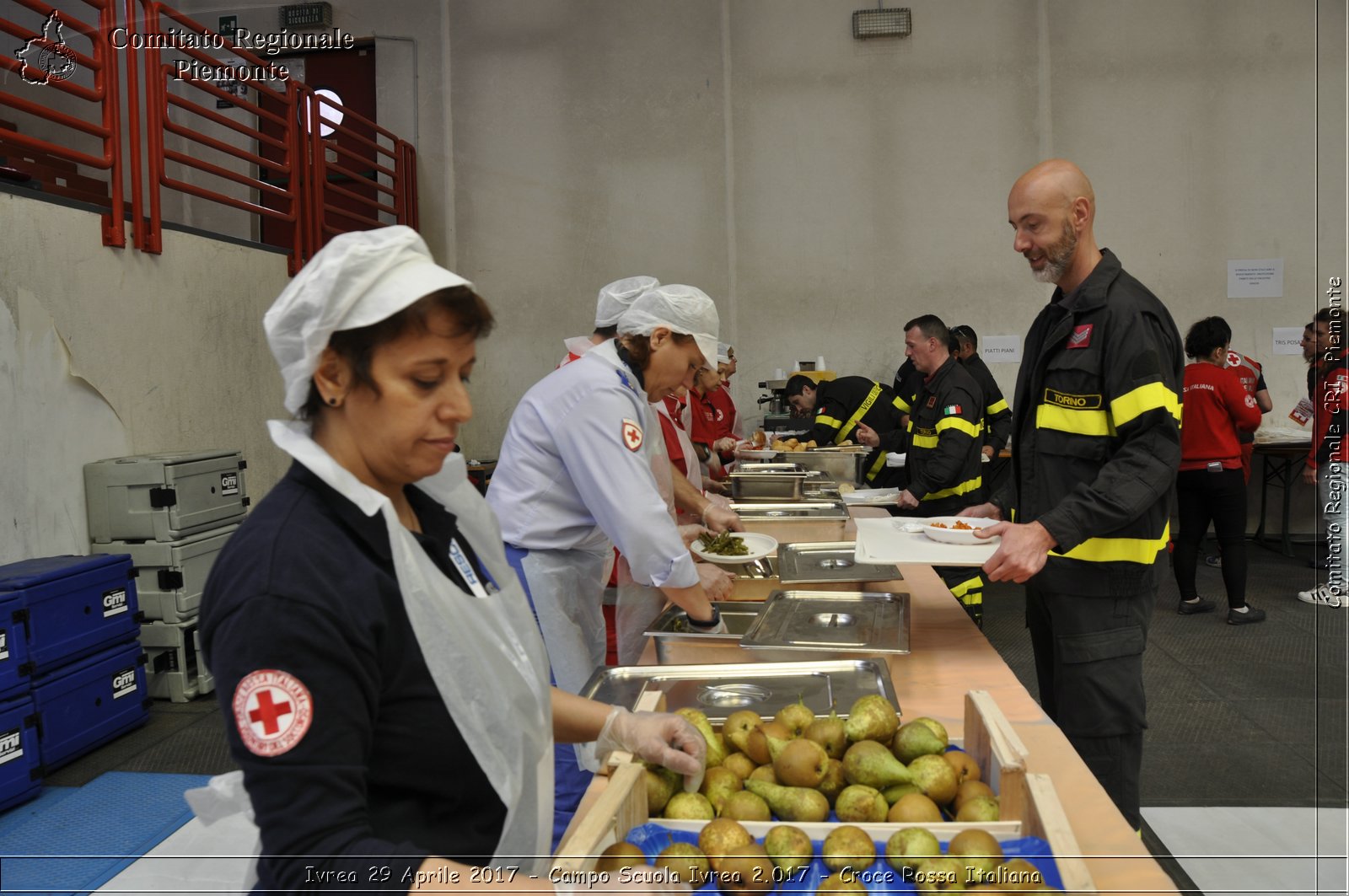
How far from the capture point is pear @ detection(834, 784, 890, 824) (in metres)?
1.20

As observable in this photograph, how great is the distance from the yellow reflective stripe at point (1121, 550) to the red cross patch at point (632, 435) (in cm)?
101

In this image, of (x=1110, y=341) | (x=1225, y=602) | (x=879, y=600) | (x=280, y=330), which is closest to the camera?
(x=280, y=330)

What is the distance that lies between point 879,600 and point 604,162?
699cm

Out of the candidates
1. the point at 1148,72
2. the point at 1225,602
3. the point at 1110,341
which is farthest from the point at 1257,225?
the point at 1110,341

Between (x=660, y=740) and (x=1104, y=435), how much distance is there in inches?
54.4

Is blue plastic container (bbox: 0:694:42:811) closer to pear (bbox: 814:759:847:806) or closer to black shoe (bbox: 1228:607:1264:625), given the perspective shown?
pear (bbox: 814:759:847:806)

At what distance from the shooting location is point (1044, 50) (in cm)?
798

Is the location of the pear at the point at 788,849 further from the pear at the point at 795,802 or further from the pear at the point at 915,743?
the pear at the point at 915,743

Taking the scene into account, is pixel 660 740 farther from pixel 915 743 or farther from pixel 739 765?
pixel 915 743

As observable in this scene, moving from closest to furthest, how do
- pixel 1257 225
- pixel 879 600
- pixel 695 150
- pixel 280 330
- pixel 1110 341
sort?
pixel 280 330, pixel 1110 341, pixel 879 600, pixel 1257 225, pixel 695 150

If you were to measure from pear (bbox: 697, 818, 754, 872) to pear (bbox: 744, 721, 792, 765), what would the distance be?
201 millimetres

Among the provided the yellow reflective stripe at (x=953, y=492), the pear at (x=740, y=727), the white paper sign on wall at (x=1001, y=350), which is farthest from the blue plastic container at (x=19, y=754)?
the white paper sign on wall at (x=1001, y=350)

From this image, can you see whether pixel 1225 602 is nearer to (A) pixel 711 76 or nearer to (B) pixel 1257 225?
(B) pixel 1257 225

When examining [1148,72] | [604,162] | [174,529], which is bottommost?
[174,529]
